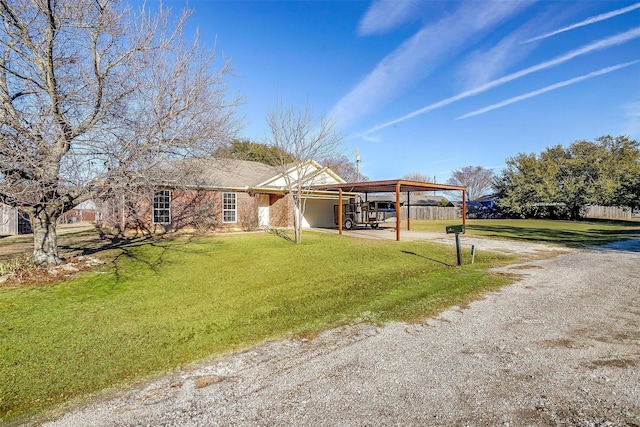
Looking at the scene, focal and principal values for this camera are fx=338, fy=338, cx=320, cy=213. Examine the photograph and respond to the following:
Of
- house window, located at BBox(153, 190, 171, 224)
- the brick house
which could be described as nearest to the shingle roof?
the brick house

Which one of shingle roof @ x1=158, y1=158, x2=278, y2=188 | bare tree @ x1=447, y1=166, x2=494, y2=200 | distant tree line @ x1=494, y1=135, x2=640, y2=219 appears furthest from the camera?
bare tree @ x1=447, y1=166, x2=494, y2=200

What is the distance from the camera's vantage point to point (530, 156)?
4028cm

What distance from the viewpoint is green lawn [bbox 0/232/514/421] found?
3898 mm

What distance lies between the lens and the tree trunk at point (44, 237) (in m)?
8.08

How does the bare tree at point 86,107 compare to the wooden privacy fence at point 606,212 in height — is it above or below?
above

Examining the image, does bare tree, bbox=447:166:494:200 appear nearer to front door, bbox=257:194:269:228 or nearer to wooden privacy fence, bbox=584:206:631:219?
wooden privacy fence, bbox=584:206:631:219

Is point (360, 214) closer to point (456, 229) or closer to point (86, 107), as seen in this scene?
point (456, 229)

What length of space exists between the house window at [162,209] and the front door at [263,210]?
4.90m

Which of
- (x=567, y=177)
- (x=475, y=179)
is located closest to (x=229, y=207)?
(x=567, y=177)

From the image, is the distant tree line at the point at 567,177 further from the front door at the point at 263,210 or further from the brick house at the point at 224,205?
the front door at the point at 263,210

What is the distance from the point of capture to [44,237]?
8.20m

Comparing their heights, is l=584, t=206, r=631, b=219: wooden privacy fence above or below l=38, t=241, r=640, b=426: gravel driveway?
above

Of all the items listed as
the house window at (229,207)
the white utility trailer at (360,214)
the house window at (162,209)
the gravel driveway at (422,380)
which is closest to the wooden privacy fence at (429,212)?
the white utility trailer at (360,214)

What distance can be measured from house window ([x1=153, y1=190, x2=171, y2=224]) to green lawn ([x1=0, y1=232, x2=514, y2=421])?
217 inches
